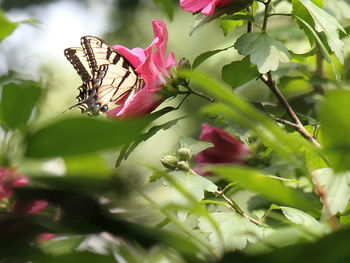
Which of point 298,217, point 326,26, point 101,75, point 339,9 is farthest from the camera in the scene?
point 339,9

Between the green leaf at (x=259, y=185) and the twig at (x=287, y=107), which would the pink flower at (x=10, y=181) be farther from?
the twig at (x=287, y=107)

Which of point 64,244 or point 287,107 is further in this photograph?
point 287,107

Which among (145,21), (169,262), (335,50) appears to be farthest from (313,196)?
(145,21)

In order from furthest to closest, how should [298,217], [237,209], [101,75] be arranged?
[101,75], [237,209], [298,217]

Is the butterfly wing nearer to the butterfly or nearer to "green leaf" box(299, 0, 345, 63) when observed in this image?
the butterfly

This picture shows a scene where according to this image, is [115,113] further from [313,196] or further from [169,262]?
[169,262]

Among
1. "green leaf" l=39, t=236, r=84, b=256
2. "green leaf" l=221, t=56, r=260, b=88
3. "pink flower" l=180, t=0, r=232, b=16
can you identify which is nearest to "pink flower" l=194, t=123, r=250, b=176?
"green leaf" l=221, t=56, r=260, b=88

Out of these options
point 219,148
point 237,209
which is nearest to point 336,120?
point 237,209

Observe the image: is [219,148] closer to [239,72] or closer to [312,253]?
[239,72]
